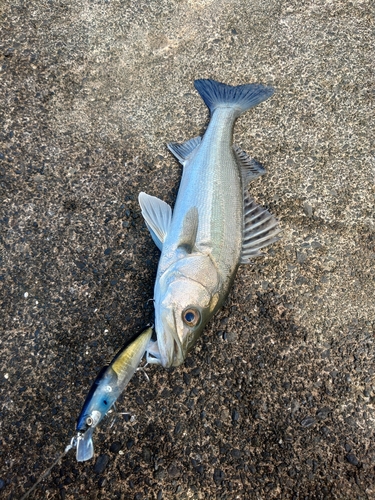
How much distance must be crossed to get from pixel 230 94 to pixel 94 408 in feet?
8.73

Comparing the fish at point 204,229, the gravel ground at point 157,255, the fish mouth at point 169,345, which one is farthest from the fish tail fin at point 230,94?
the fish mouth at point 169,345

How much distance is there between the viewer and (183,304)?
2.42 metres

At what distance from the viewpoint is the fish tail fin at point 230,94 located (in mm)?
3490

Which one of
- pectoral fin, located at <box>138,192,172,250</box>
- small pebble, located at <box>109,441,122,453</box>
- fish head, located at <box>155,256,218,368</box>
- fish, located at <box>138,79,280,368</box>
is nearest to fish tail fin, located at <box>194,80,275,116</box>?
fish, located at <box>138,79,280,368</box>

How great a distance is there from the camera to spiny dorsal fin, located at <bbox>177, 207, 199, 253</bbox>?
2.68 metres

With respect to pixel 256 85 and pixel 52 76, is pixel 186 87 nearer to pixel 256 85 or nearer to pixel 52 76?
pixel 256 85

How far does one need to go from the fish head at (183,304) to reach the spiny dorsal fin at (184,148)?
1.06m

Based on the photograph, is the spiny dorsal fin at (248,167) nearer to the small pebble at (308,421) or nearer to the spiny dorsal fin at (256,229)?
the spiny dorsal fin at (256,229)

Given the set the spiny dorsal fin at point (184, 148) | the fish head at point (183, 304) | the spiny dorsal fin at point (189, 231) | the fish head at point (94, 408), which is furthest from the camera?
the spiny dorsal fin at point (184, 148)

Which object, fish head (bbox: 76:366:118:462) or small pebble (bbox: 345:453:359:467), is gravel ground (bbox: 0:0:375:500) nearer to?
small pebble (bbox: 345:453:359:467)

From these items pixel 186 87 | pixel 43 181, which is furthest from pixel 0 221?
pixel 186 87

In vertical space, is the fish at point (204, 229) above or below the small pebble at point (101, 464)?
above

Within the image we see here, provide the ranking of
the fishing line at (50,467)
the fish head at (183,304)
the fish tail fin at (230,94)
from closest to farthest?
the fishing line at (50,467) → the fish head at (183,304) → the fish tail fin at (230,94)

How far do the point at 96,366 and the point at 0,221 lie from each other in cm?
129
